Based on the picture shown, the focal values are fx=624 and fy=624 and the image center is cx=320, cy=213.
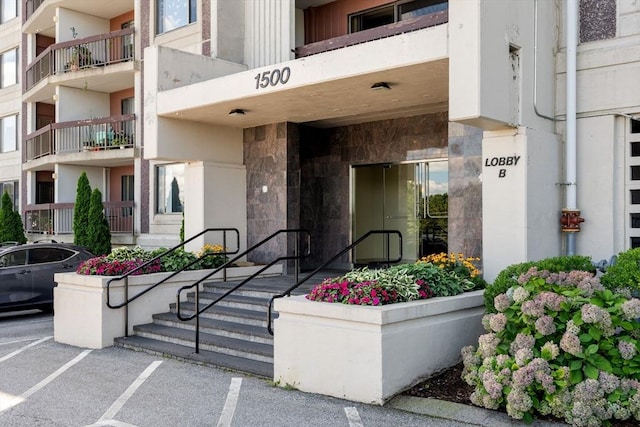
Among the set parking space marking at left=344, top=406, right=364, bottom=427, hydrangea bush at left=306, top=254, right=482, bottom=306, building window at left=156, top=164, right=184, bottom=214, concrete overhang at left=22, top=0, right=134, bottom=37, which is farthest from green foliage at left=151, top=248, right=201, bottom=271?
concrete overhang at left=22, top=0, right=134, bottom=37

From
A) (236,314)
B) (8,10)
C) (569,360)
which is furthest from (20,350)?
(8,10)

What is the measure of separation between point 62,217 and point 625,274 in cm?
1975

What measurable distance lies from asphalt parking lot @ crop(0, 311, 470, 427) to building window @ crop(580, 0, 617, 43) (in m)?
5.81

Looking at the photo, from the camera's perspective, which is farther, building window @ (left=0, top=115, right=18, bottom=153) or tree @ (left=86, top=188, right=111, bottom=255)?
building window @ (left=0, top=115, right=18, bottom=153)

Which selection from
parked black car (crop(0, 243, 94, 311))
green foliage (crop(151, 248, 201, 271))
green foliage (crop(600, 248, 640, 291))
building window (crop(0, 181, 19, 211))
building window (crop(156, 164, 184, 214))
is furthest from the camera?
building window (crop(0, 181, 19, 211))

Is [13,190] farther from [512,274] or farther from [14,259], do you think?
[512,274]

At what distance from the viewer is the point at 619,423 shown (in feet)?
17.7

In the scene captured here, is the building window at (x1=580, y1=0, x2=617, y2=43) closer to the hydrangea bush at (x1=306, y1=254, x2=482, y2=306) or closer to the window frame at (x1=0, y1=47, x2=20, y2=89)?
the hydrangea bush at (x1=306, y1=254, x2=482, y2=306)

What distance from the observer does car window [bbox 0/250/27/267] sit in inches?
492

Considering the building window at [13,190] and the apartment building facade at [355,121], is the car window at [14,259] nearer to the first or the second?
the apartment building facade at [355,121]

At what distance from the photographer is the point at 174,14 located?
17797 millimetres

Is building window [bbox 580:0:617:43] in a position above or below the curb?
above

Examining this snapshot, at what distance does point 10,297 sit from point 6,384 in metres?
5.48

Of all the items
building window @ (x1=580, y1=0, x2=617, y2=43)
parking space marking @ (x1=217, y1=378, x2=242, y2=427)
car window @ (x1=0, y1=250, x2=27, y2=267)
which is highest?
building window @ (x1=580, y1=0, x2=617, y2=43)
